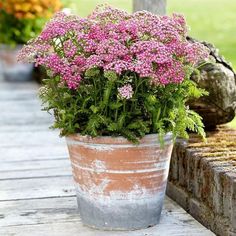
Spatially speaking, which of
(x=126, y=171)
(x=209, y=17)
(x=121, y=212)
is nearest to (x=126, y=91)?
(x=126, y=171)

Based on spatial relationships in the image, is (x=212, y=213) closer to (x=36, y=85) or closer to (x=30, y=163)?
(x=30, y=163)

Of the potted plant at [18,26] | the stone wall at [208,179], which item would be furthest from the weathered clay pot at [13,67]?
the stone wall at [208,179]

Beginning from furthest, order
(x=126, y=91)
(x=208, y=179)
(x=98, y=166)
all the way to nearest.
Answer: (x=208, y=179), (x=98, y=166), (x=126, y=91)

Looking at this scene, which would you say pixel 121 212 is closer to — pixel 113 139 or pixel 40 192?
pixel 113 139

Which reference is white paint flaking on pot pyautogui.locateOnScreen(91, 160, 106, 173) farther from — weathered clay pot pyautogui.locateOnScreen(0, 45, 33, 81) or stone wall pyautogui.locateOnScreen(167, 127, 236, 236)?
weathered clay pot pyautogui.locateOnScreen(0, 45, 33, 81)

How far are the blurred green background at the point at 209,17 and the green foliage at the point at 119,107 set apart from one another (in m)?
6.55

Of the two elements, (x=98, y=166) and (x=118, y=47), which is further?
(x=98, y=166)

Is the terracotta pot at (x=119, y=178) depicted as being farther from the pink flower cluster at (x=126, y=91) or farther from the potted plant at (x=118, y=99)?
the pink flower cluster at (x=126, y=91)

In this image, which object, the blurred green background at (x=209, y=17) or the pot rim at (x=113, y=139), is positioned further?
the blurred green background at (x=209, y=17)

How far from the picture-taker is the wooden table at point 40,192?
3357 millimetres


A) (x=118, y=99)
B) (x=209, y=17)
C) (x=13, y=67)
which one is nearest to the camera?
(x=118, y=99)

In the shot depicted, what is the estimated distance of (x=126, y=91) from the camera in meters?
3.03

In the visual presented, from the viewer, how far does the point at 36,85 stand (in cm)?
762

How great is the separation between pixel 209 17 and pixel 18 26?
769 centimetres
